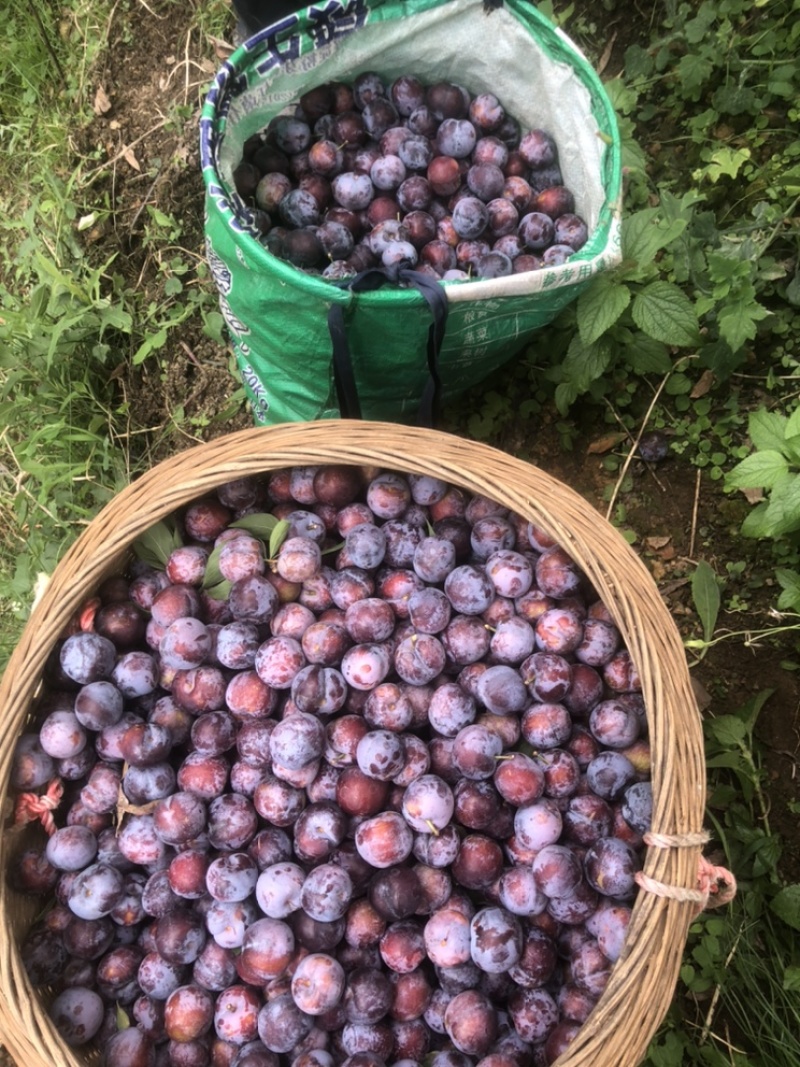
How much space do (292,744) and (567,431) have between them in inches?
50.8

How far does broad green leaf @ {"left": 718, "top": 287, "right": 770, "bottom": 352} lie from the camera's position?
183cm

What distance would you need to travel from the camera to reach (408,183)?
A: 197 cm

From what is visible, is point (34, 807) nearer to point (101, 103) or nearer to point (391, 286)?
point (391, 286)

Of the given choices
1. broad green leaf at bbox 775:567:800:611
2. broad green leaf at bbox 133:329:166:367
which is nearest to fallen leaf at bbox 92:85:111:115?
broad green leaf at bbox 133:329:166:367

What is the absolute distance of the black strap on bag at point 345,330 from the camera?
4.99 feet

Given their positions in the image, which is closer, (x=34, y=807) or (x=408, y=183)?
(x=34, y=807)

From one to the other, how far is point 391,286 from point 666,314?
62cm

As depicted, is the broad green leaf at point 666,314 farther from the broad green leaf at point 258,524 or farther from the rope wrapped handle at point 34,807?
the rope wrapped handle at point 34,807

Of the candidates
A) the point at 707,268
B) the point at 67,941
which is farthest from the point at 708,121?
the point at 67,941

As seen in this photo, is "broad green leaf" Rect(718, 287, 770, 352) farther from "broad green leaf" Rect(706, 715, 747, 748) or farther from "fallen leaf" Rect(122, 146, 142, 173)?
"fallen leaf" Rect(122, 146, 142, 173)

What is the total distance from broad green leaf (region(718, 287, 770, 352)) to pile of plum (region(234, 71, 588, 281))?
40 cm

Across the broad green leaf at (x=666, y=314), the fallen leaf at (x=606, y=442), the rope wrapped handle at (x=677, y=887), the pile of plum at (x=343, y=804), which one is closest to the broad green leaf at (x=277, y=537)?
the pile of plum at (x=343, y=804)

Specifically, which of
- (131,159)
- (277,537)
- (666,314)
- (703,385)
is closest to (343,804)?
(277,537)

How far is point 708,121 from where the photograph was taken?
90.0 inches
